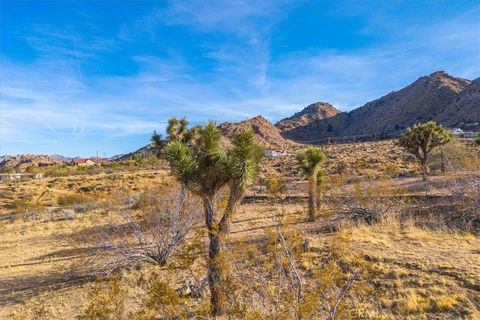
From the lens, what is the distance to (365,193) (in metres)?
15.1

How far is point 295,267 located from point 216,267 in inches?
70.7

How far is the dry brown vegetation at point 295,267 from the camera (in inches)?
227

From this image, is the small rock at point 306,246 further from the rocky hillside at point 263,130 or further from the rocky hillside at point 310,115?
the rocky hillside at point 310,115

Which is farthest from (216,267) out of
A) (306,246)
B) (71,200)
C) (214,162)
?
(71,200)

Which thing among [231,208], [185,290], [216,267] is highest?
[231,208]

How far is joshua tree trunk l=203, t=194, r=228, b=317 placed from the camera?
652 cm

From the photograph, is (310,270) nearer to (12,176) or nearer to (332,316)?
(332,316)

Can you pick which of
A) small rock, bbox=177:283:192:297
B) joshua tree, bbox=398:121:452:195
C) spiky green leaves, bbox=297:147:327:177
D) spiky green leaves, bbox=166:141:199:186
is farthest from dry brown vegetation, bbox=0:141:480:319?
joshua tree, bbox=398:121:452:195

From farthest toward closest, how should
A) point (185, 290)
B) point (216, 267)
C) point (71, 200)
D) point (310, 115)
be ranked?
point (310, 115) → point (71, 200) → point (185, 290) → point (216, 267)

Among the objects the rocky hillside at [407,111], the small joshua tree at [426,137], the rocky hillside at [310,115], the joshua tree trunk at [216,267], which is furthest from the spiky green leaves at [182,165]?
the rocky hillside at [310,115]

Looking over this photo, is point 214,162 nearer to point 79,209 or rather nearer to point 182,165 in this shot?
point 182,165

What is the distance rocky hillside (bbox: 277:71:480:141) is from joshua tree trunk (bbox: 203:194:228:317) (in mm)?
96480

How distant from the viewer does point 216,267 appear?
23.9ft

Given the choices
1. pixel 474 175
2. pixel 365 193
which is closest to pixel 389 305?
pixel 365 193
